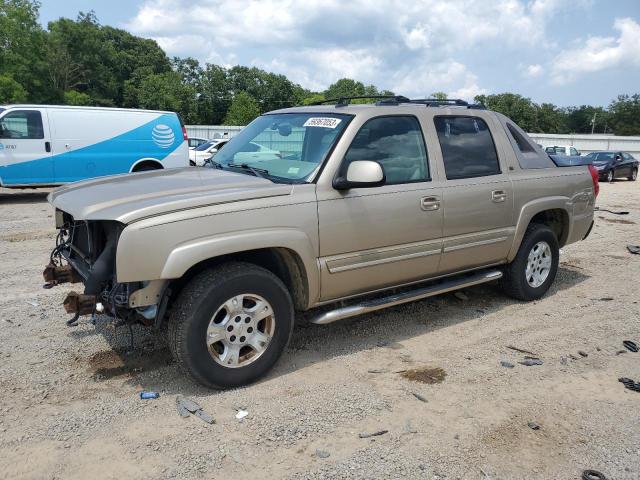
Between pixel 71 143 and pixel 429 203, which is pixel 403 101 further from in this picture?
pixel 71 143

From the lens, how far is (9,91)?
116 ft

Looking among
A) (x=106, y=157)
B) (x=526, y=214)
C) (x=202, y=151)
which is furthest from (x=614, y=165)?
(x=526, y=214)

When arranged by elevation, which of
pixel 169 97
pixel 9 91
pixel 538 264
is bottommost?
pixel 538 264

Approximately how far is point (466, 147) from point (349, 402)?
2.56m

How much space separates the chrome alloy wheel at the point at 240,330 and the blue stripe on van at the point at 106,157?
10.1 m

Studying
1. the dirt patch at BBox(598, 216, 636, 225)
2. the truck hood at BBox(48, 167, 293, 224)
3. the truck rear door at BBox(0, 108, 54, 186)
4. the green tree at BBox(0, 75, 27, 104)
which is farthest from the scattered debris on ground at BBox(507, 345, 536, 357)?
the green tree at BBox(0, 75, 27, 104)

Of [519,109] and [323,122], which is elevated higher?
[519,109]

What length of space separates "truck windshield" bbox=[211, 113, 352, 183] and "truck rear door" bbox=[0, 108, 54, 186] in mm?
9028

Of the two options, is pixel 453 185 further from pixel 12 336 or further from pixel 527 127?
pixel 527 127

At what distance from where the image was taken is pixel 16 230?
887 centimetres

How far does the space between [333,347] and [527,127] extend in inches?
3264

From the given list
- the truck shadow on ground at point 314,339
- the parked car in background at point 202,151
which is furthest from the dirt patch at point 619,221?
the parked car in background at point 202,151

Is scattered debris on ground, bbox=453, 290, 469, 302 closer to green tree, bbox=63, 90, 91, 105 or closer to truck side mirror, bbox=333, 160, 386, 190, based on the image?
truck side mirror, bbox=333, 160, 386, 190

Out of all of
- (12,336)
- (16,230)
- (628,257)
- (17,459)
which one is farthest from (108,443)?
(628,257)
